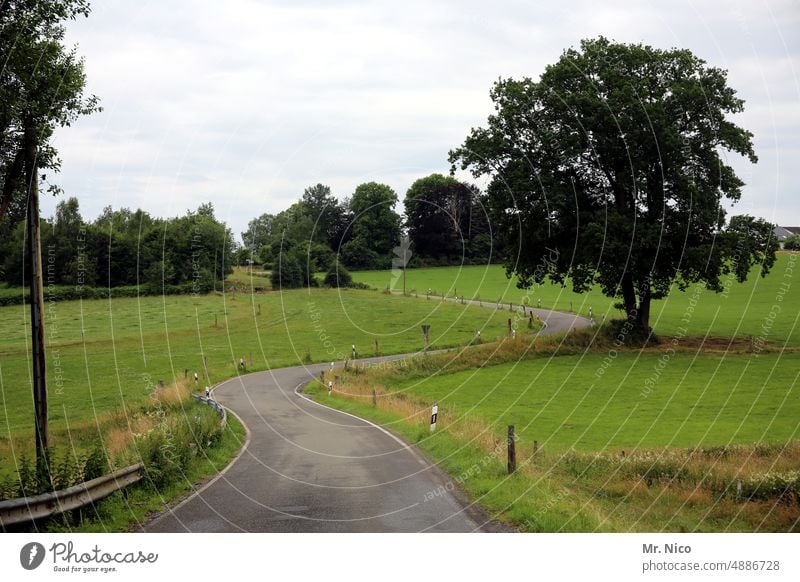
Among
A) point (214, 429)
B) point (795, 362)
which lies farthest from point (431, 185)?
point (214, 429)

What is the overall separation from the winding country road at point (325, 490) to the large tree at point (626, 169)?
999 inches

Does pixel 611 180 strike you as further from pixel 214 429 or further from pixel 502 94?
pixel 214 429

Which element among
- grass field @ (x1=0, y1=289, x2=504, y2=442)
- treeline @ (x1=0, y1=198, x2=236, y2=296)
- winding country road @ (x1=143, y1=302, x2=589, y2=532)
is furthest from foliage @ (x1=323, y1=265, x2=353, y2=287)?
winding country road @ (x1=143, y1=302, x2=589, y2=532)

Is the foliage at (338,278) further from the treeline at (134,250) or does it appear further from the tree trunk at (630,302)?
the tree trunk at (630,302)

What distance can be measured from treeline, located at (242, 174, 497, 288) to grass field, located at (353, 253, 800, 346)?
217 inches

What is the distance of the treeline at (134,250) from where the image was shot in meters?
49.4

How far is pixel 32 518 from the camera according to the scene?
40.9 feet

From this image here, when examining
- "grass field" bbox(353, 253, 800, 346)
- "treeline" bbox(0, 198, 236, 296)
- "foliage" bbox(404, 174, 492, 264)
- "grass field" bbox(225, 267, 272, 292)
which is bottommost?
"grass field" bbox(353, 253, 800, 346)

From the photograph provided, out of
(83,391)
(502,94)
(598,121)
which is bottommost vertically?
(83,391)

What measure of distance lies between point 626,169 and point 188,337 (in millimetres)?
41881

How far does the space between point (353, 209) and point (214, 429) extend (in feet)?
128

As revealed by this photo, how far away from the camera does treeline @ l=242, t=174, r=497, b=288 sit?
6009 cm

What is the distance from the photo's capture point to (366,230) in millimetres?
66938

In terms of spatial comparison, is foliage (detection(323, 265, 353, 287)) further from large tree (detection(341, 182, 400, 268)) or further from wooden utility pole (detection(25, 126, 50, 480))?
wooden utility pole (detection(25, 126, 50, 480))
